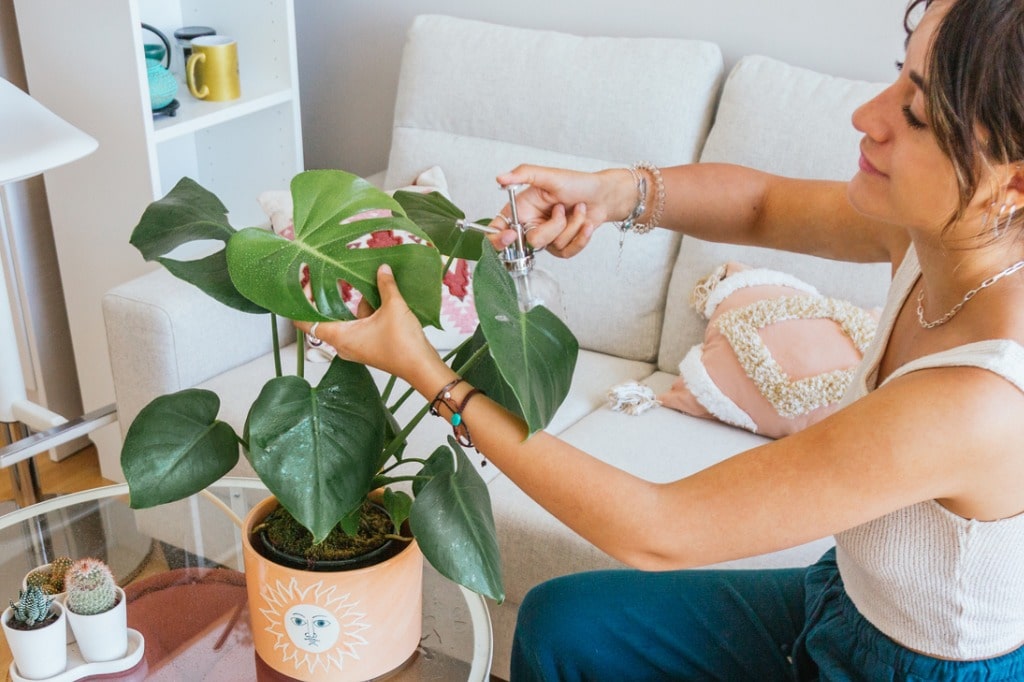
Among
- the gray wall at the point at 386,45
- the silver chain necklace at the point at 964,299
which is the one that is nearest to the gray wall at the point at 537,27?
the gray wall at the point at 386,45

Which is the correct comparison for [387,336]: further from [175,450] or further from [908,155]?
[908,155]

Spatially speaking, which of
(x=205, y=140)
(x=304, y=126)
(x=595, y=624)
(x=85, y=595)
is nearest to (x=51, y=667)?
(x=85, y=595)

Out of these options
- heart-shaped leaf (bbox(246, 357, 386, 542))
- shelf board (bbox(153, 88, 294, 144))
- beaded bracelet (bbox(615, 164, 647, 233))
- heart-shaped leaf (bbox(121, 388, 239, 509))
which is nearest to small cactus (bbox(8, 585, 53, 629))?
heart-shaped leaf (bbox(121, 388, 239, 509))

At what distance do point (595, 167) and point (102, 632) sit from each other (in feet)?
4.09

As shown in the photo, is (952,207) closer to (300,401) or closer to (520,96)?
(300,401)

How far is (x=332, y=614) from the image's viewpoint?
0.99 m

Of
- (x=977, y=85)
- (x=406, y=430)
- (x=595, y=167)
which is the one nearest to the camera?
(x=977, y=85)

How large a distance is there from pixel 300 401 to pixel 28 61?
1.56 meters

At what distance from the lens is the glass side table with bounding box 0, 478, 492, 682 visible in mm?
1164

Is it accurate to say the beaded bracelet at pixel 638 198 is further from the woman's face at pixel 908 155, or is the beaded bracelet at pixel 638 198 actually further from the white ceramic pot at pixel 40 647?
the white ceramic pot at pixel 40 647

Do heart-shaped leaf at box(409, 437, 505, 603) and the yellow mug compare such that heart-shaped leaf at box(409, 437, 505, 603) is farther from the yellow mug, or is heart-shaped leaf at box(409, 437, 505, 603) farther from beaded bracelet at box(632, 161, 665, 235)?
the yellow mug

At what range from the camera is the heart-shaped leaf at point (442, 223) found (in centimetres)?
111

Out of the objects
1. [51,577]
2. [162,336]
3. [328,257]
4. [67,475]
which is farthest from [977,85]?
[67,475]

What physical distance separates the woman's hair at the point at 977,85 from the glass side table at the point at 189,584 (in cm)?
71
